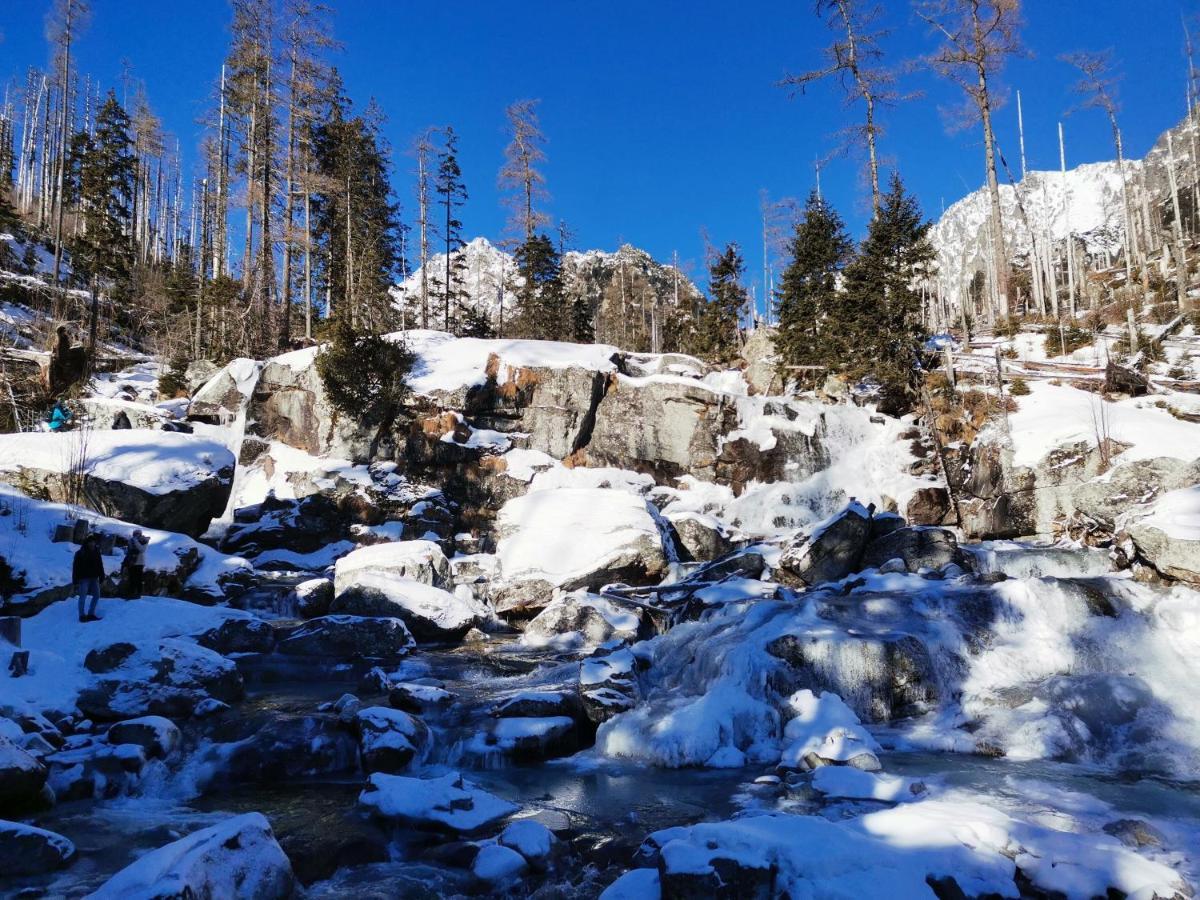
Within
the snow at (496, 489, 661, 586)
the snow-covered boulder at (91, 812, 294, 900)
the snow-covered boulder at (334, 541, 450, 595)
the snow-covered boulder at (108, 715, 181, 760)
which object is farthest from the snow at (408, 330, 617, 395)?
the snow-covered boulder at (91, 812, 294, 900)

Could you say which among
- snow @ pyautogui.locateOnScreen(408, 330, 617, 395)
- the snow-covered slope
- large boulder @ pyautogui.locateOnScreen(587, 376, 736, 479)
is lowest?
large boulder @ pyautogui.locateOnScreen(587, 376, 736, 479)

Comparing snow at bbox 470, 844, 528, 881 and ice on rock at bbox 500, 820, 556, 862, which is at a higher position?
ice on rock at bbox 500, 820, 556, 862

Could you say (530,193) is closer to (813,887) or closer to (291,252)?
(291,252)

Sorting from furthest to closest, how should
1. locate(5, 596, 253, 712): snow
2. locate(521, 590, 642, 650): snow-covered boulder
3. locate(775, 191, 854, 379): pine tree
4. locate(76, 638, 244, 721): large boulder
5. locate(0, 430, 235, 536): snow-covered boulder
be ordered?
locate(775, 191, 854, 379): pine tree
locate(0, 430, 235, 536): snow-covered boulder
locate(521, 590, 642, 650): snow-covered boulder
locate(76, 638, 244, 721): large boulder
locate(5, 596, 253, 712): snow

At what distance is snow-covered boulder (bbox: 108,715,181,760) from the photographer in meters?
7.15

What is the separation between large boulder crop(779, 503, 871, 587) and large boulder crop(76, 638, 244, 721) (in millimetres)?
10605

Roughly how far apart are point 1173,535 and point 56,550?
17.8 metres

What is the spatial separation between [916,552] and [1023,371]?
10.5 m

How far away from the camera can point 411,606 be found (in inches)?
557

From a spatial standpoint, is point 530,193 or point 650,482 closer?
point 650,482

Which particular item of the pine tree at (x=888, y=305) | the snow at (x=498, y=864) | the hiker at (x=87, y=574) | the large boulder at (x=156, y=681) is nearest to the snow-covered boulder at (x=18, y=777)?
the large boulder at (x=156, y=681)

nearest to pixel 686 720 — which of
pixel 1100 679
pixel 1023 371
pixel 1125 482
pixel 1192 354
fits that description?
pixel 1100 679

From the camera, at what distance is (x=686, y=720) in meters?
8.17

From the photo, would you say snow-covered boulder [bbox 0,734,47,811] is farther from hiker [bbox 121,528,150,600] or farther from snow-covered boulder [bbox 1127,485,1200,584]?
snow-covered boulder [bbox 1127,485,1200,584]
